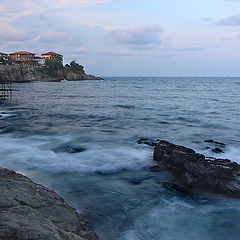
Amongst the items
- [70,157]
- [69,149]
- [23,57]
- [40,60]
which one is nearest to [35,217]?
[70,157]

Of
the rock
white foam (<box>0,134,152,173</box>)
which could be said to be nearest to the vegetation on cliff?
white foam (<box>0,134,152,173</box>)

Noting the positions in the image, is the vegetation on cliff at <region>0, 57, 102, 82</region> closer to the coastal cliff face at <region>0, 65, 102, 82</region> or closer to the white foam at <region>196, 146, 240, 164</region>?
the coastal cliff face at <region>0, 65, 102, 82</region>

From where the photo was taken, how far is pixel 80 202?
7.81 metres

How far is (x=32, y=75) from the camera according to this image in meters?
108

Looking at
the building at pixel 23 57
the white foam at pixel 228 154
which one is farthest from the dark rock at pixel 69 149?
the building at pixel 23 57

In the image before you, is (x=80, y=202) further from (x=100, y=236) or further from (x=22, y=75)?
(x=22, y=75)

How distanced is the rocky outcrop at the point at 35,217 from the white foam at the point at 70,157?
3.64m

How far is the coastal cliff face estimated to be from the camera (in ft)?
302

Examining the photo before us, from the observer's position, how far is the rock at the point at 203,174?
8383 mm

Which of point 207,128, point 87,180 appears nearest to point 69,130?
point 87,180

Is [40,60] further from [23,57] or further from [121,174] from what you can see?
[121,174]

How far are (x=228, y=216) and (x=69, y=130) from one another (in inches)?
503

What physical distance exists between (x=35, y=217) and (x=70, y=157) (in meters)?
7.45

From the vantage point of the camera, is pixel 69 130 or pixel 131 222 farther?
pixel 69 130
